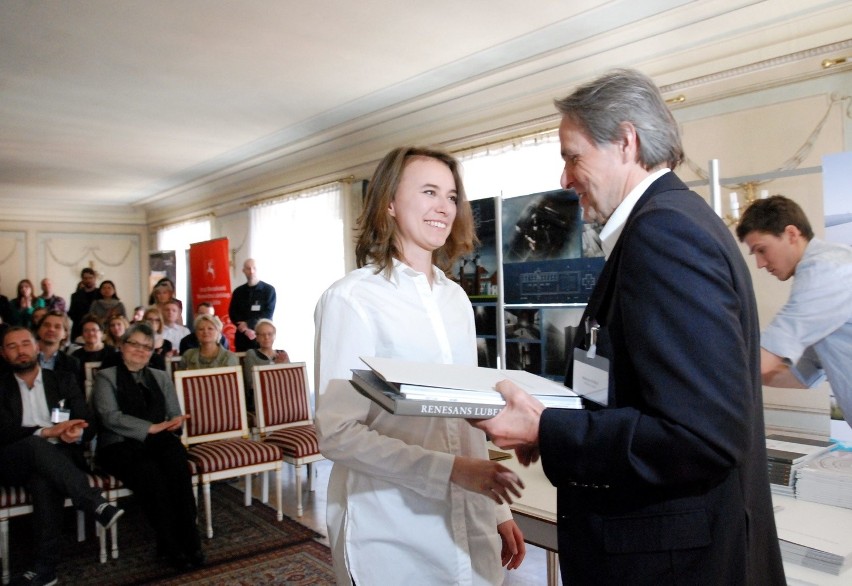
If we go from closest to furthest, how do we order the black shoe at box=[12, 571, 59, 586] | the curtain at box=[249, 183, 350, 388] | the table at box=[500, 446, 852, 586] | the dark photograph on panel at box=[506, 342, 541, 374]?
the table at box=[500, 446, 852, 586]
the black shoe at box=[12, 571, 59, 586]
the dark photograph on panel at box=[506, 342, 541, 374]
the curtain at box=[249, 183, 350, 388]

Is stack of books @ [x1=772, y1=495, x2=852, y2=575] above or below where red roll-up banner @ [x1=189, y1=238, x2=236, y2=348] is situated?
below

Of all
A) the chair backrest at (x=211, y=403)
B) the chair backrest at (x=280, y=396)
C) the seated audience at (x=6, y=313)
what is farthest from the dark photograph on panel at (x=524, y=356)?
the seated audience at (x=6, y=313)

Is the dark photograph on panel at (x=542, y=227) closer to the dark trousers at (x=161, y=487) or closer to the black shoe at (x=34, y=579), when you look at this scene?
the dark trousers at (x=161, y=487)

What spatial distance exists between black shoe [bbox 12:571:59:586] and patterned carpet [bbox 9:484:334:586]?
91 mm

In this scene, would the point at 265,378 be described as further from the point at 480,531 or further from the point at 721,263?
the point at 721,263

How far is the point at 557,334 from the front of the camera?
15.9 ft

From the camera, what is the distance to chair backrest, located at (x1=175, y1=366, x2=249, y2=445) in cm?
429

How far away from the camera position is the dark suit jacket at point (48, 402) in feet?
11.4

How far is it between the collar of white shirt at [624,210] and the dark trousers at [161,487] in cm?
338

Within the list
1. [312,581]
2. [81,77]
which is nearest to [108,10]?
[81,77]

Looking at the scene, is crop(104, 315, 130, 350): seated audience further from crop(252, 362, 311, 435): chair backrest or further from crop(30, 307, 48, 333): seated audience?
crop(252, 362, 311, 435): chair backrest

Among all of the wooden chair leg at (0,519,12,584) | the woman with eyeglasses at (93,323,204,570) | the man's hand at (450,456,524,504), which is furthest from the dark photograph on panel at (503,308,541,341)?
the man's hand at (450,456,524,504)

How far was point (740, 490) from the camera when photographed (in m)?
0.86

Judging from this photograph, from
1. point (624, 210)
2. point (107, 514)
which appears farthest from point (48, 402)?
point (624, 210)
